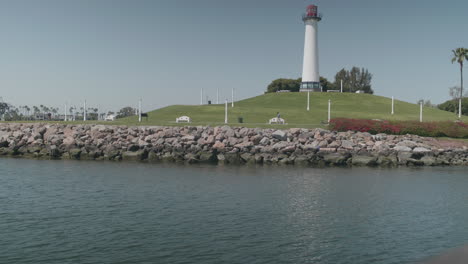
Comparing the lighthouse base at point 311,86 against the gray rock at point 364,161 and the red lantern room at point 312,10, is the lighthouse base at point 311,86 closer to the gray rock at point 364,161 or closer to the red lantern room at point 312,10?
the red lantern room at point 312,10

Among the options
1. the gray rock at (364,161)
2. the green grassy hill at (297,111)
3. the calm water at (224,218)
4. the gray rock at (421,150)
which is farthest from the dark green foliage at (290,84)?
the calm water at (224,218)

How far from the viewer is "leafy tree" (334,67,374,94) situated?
14338 centimetres

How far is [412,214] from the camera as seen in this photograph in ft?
60.8

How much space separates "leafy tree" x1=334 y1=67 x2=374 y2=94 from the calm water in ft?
387

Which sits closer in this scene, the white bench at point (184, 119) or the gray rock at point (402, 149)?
the gray rock at point (402, 149)

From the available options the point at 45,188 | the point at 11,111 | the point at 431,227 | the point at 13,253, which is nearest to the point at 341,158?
the point at 431,227

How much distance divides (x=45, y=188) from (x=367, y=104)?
7697cm

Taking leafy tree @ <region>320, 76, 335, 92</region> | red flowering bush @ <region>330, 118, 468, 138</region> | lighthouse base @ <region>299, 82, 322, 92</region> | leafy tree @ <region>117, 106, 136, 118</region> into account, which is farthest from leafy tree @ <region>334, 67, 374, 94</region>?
red flowering bush @ <region>330, 118, 468, 138</region>

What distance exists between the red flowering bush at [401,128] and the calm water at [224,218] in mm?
17491

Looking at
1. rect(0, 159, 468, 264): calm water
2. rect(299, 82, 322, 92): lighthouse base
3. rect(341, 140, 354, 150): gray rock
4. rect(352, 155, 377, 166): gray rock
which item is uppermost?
rect(299, 82, 322, 92): lighthouse base

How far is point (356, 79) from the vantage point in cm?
14512

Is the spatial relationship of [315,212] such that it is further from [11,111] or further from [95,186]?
[11,111]

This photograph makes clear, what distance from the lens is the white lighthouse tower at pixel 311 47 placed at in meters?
96.5

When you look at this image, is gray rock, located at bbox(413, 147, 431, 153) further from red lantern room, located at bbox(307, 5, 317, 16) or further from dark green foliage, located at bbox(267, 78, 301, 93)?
dark green foliage, located at bbox(267, 78, 301, 93)
